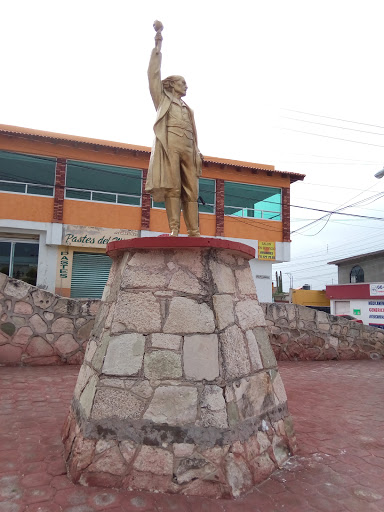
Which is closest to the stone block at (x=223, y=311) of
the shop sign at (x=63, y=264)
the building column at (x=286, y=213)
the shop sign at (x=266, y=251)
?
the shop sign at (x=63, y=264)

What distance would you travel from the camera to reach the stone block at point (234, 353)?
263 cm

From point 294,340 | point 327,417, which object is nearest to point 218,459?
point 327,417

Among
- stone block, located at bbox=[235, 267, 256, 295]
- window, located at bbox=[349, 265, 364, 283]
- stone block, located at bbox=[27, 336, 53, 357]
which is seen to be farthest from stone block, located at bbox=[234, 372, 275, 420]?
window, located at bbox=[349, 265, 364, 283]

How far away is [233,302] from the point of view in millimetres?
2904

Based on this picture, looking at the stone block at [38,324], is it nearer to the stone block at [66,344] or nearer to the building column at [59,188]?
the stone block at [66,344]

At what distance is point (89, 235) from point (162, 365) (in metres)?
11.4

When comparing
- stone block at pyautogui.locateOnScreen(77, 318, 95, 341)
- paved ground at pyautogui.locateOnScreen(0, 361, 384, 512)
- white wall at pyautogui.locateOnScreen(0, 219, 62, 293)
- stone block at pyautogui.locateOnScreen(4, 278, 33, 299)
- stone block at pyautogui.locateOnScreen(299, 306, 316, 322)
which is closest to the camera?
paved ground at pyautogui.locateOnScreen(0, 361, 384, 512)

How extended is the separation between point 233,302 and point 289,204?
13.5m

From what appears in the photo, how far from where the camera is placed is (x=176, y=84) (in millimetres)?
3529

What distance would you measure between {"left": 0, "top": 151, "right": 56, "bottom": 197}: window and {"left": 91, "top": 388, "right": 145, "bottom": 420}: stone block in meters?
11.8

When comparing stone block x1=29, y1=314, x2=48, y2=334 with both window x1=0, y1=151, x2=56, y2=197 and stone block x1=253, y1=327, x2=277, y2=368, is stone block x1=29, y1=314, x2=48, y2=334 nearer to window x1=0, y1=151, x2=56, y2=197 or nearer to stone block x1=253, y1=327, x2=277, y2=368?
stone block x1=253, y1=327, x2=277, y2=368

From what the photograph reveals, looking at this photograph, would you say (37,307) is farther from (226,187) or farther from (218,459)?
(226,187)

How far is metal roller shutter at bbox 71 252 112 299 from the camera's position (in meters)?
13.3

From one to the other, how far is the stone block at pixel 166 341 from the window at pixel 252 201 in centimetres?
1297
